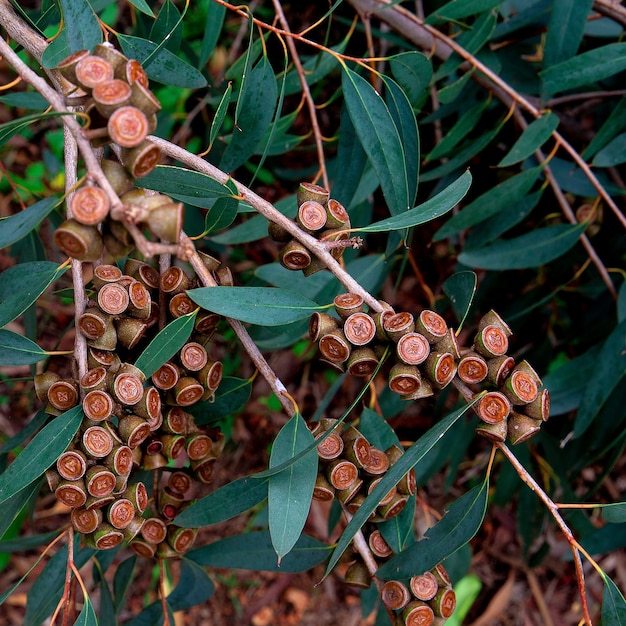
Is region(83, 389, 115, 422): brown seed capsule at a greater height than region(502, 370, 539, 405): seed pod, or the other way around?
region(502, 370, 539, 405): seed pod

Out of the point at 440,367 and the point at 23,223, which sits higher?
the point at 23,223

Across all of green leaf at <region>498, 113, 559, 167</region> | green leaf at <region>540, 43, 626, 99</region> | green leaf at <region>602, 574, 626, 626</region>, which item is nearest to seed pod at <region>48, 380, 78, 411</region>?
green leaf at <region>602, 574, 626, 626</region>

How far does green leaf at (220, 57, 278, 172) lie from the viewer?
139cm

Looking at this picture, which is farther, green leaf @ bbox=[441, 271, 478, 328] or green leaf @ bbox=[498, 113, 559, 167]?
green leaf @ bbox=[498, 113, 559, 167]

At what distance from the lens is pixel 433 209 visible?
108 cm

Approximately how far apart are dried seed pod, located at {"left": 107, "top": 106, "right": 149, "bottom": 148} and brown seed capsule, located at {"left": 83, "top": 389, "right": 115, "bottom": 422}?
386 mm

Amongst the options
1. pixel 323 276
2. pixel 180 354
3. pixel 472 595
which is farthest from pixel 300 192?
pixel 472 595

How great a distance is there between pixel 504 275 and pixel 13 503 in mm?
1651

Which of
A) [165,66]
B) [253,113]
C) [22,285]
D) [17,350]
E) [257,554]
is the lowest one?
[257,554]

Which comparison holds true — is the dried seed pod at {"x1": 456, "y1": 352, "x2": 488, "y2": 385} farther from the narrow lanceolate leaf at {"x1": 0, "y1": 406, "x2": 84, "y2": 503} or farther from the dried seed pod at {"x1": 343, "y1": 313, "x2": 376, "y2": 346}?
the narrow lanceolate leaf at {"x1": 0, "y1": 406, "x2": 84, "y2": 503}

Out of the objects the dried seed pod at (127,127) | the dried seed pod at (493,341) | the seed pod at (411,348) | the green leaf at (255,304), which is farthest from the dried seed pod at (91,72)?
the dried seed pod at (493,341)

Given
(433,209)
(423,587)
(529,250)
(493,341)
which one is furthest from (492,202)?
(423,587)

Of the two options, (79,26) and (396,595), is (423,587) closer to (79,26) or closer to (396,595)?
(396,595)

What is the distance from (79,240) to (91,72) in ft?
0.74
